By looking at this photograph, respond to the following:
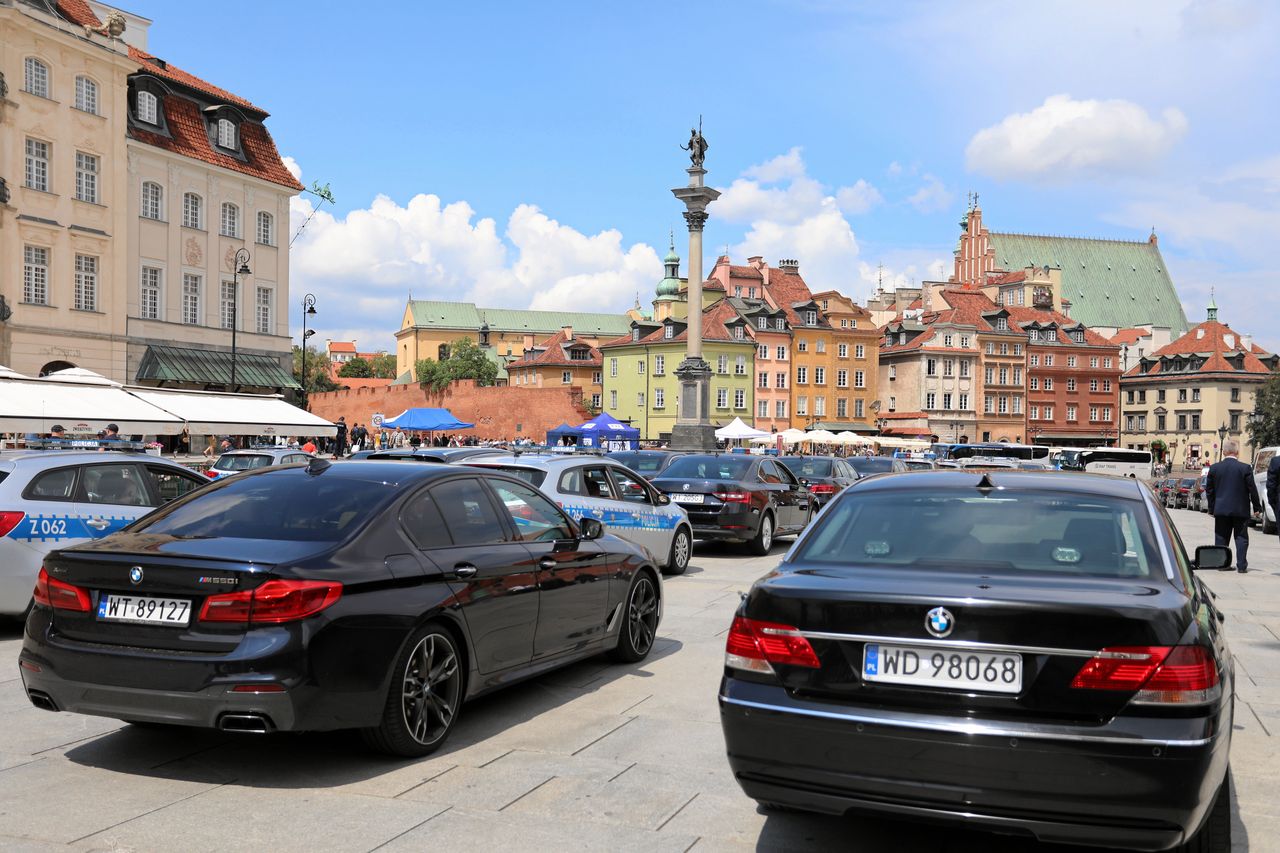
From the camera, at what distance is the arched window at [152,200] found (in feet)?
144

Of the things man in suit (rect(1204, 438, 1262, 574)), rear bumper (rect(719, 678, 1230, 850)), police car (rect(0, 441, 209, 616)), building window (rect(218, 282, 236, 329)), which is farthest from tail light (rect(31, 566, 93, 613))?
building window (rect(218, 282, 236, 329))

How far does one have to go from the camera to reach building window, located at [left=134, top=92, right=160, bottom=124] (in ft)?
143

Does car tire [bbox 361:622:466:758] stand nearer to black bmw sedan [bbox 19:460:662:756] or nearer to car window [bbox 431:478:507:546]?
black bmw sedan [bbox 19:460:662:756]

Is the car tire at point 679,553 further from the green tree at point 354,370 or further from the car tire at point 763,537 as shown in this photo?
the green tree at point 354,370

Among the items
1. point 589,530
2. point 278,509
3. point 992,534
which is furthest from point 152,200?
point 992,534

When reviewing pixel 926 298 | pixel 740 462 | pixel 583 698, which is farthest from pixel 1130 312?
pixel 583 698

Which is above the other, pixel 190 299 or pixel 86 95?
pixel 86 95

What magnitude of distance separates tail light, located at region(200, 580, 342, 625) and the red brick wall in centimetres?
9309

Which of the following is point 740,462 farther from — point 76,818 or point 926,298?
point 926,298

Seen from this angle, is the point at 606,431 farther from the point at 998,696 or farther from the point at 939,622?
the point at 998,696

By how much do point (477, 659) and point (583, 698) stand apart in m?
1.29

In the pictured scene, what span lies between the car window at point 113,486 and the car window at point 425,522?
4682mm

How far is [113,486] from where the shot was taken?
998 centimetres

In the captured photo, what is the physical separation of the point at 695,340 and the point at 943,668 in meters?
46.5
